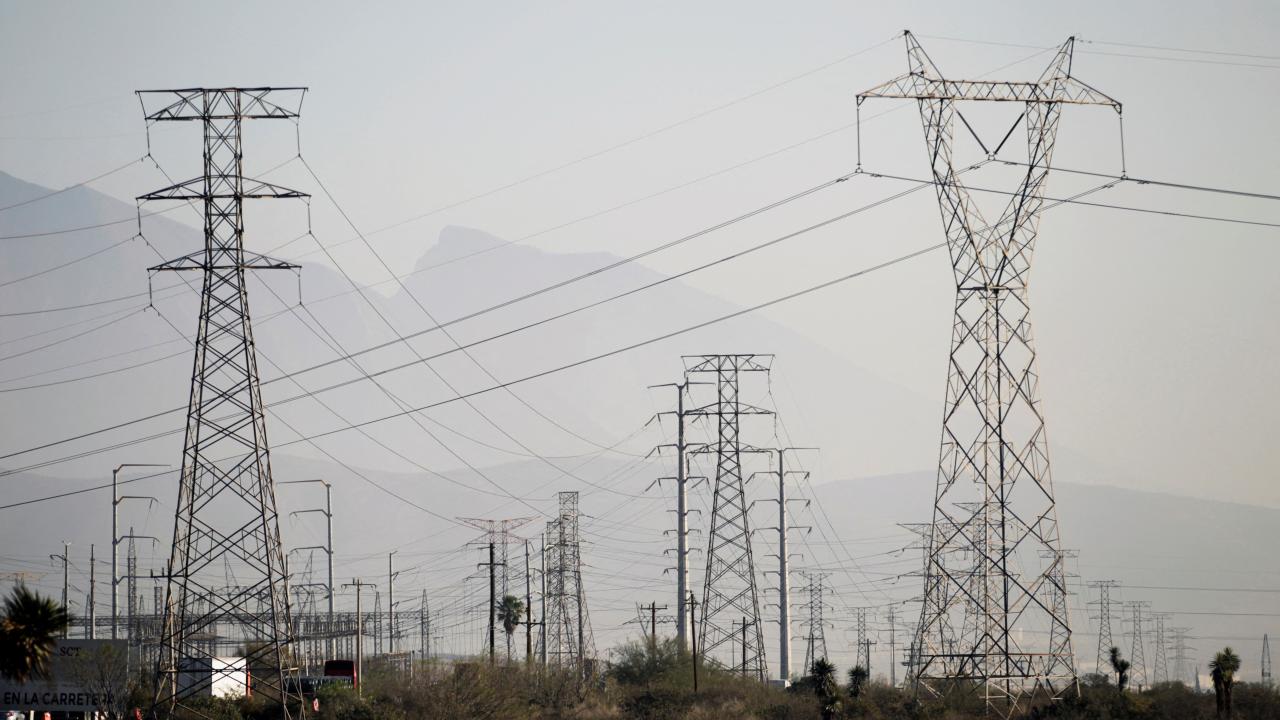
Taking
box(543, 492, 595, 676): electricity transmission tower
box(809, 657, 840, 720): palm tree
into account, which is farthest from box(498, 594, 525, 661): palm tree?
box(809, 657, 840, 720): palm tree

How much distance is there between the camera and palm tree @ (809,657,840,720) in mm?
63000

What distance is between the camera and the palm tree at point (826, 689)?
207ft

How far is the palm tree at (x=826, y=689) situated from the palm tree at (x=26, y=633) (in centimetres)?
3800

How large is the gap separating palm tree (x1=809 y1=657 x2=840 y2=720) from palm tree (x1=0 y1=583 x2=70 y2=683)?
38003mm

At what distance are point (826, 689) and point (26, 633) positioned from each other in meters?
44.4

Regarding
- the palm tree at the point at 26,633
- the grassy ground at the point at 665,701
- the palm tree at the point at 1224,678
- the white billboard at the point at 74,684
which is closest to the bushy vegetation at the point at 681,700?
the grassy ground at the point at 665,701

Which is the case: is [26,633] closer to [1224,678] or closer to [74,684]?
[74,684]

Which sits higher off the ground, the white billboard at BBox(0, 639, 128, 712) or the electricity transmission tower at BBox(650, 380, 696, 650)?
the electricity transmission tower at BBox(650, 380, 696, 650)

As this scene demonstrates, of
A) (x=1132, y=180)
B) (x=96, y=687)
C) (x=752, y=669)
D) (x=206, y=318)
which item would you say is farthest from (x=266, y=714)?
(x=1132, y=180)

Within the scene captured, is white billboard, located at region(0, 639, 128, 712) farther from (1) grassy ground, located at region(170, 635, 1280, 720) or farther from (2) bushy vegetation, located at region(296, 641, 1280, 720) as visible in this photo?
(2) bushy vegetation, located at region(296, 641, 1280, 720)

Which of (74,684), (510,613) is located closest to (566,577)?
(510,613)

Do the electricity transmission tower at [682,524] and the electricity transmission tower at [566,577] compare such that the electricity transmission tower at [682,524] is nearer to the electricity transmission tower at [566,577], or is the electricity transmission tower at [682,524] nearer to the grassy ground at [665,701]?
the grassy ground at [665,701]

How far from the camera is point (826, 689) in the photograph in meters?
68.6

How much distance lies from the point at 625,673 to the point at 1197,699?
32582 mm
